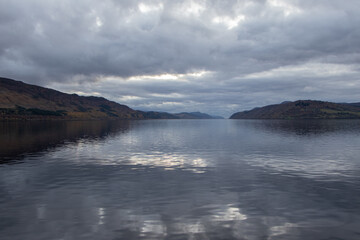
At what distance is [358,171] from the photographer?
37.8 m

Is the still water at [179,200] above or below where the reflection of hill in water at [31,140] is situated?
below

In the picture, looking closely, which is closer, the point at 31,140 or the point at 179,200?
the point at 179,200

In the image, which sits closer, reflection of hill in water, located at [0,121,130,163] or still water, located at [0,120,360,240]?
still water, located at [0,120,360,240]

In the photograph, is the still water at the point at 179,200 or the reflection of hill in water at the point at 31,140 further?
the reflection of hill in water at the point at 31,140

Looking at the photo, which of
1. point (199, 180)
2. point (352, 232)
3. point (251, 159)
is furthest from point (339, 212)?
point (251, 159)

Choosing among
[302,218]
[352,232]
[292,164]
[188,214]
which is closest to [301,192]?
[302,218]

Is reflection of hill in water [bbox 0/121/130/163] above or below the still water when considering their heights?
above

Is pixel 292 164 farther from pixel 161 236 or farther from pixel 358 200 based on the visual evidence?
pixel 161 236

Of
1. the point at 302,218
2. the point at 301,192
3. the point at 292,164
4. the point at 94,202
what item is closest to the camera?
the point at 302,218

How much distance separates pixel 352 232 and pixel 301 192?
9597 mm

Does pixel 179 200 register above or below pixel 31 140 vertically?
below

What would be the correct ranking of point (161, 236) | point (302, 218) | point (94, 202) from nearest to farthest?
1. point (161, 236)
2. point (302, 218)
3. point (94, 202)

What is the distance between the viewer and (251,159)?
48906 mm

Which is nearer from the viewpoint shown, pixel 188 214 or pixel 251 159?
pixel 188 214
